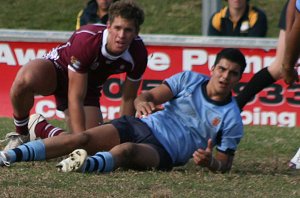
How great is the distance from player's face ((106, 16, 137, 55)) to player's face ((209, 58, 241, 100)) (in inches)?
27.1

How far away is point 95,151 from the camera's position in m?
7.01

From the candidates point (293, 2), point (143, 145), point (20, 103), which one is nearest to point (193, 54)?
point (20, 103)

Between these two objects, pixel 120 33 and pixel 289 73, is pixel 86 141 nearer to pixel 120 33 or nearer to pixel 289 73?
pixel 120 33

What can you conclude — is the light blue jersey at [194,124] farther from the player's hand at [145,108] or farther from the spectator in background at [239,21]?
the spectator in background at [239,21]

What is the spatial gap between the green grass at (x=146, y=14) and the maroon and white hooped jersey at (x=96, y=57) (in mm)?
9553

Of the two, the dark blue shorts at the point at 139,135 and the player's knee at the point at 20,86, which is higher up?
the player's knee at the point at 20,86

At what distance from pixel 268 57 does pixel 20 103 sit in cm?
443

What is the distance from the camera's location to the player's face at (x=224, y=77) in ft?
22.8

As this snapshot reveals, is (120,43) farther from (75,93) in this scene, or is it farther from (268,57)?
(268,57)

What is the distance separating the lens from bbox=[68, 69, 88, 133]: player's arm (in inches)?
288

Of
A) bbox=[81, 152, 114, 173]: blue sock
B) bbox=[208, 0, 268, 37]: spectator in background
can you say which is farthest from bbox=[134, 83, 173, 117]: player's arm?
bbox=[208, 0, 268, 37]: spectator in background

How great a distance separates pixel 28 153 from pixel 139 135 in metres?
0.82

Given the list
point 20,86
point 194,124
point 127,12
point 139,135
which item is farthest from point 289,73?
point 20,86

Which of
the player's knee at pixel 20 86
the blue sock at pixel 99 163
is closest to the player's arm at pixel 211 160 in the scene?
the blue sock at pixel 99 163
